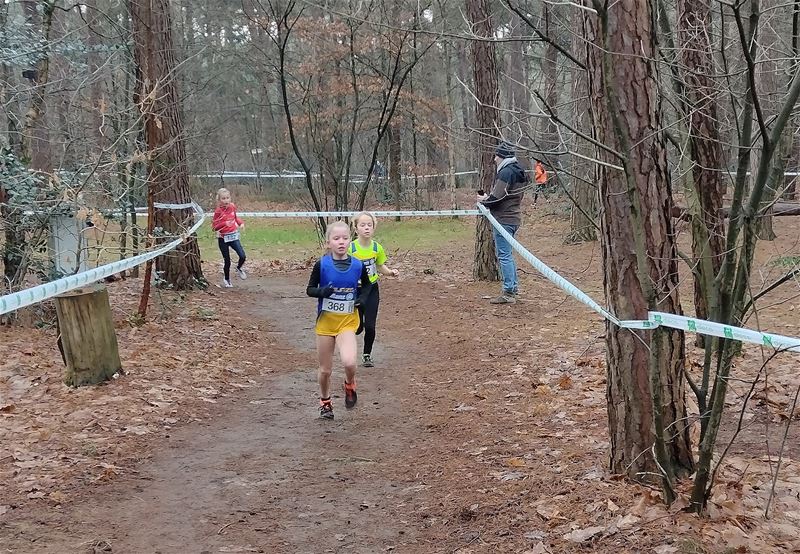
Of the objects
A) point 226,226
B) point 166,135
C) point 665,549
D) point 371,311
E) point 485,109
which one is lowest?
point 665,549

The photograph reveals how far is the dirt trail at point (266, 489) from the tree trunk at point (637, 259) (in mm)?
1481

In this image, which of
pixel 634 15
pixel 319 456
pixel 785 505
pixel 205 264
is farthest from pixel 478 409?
pixel 205 264

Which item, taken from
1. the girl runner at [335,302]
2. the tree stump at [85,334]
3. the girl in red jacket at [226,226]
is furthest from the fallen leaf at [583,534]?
the girl in red jacket at [226,226]

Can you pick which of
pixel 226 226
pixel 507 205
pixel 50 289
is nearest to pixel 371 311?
pixel 50 289

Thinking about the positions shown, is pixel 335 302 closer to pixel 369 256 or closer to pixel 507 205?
pixel 369 256

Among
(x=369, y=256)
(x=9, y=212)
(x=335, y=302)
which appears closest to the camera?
(x=335, y=302)

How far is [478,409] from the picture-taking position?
20.9 ft

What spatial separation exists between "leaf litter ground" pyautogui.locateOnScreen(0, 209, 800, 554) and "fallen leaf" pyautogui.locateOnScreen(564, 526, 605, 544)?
0.01 meters

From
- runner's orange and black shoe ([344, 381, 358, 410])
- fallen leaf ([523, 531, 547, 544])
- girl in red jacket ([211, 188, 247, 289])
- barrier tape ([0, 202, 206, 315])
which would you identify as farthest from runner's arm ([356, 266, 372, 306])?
girl in red jacket ([211, 188, 247, 289])

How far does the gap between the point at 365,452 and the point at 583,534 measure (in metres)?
2.27

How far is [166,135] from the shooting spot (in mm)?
11133

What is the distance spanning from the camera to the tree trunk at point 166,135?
34.8ft

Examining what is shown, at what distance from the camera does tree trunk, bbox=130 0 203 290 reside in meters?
10.6

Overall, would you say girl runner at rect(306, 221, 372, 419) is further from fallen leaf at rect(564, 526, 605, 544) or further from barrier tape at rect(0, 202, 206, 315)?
fallen leaf at rect(564, 526, 605, 544)
